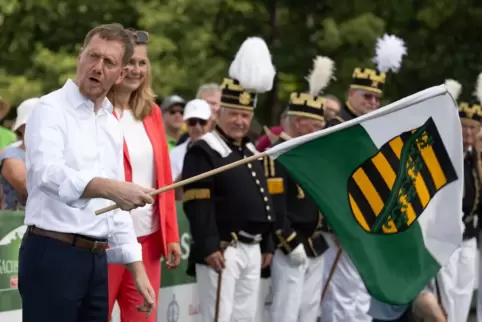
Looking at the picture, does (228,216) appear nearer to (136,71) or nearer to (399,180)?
(136,71)

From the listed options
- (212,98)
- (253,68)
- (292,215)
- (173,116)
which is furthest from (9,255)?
(212,98)

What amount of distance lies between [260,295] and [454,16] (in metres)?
13.8

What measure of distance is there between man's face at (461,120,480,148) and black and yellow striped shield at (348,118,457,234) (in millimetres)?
5203

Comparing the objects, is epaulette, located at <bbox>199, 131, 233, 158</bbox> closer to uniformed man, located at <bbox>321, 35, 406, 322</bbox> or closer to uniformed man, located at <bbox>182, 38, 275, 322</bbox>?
uniformed man, located at <bbox>182, 38, 275, 322</bbox>

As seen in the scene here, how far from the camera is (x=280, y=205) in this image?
1056 cm

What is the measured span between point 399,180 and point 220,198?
8.07 ft

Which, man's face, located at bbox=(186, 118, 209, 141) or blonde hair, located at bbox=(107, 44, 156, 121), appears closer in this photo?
blonde hair, located at bbox=(107, 44, 156, 121)

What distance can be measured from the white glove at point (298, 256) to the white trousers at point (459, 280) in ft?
7.51

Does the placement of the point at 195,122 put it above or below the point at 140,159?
above

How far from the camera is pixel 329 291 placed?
1175cm

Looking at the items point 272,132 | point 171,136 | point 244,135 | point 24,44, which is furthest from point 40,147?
point 24,44

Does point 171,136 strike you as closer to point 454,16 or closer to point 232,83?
point 232,83

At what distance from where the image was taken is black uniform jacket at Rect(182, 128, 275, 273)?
970 cm

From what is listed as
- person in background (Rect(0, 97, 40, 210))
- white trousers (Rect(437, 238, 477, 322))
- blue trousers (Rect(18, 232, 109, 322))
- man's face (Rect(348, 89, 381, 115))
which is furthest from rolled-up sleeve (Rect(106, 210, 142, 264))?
white trousers (Rect(437, 238, 477, 322))
